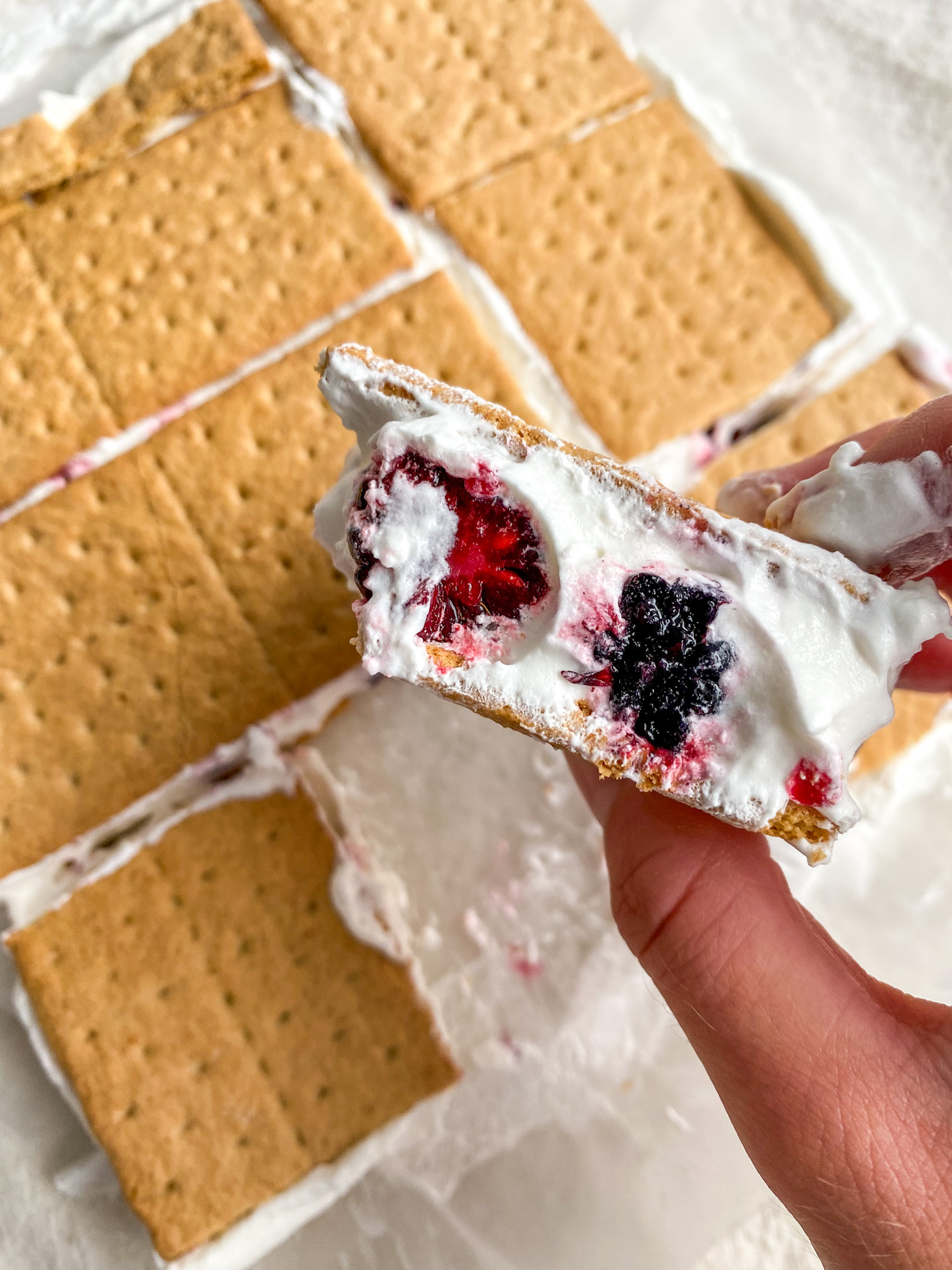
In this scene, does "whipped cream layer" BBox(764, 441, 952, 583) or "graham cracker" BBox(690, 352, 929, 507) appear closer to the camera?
"whipped cream layer" BBox(764, 441, 952, 583)

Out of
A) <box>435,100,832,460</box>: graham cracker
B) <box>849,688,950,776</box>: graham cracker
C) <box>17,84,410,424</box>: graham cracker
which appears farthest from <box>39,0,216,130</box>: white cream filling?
<box>849,688,950,776</box>: graham cracker

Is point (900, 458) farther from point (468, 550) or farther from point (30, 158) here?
point (30, 158)

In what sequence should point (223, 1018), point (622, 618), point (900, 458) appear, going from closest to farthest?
point (622, 618) → point (900, 458) → point (223, 1018)

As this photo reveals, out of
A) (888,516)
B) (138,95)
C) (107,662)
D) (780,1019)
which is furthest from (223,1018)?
(138,95)

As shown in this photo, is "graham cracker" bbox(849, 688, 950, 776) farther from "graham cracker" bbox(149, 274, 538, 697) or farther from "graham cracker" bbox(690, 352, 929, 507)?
"graham cracker" bbox(149, 274, 538, 697)

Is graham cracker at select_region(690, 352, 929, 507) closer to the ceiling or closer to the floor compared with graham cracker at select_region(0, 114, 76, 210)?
closer to the floor

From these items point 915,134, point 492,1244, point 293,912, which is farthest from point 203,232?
point 492,1244

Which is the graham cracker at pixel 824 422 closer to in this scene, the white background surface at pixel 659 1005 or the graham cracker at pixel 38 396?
the white background surface at pixel 659 1005
